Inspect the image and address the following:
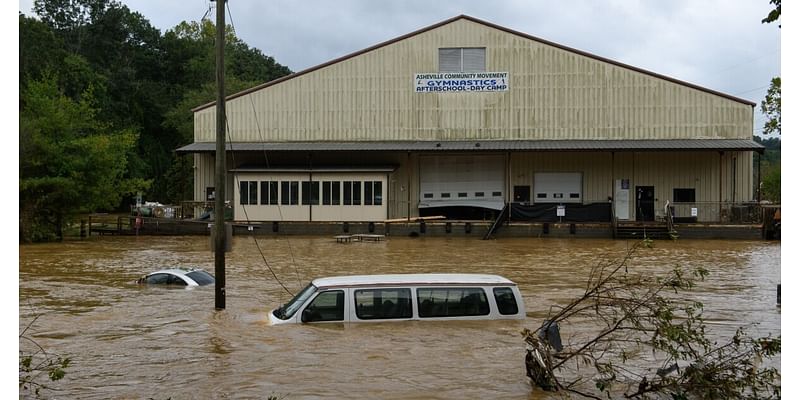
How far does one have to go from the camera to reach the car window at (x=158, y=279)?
23.5m

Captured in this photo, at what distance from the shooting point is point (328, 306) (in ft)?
49.2

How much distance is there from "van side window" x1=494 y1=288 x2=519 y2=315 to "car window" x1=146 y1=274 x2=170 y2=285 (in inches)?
464

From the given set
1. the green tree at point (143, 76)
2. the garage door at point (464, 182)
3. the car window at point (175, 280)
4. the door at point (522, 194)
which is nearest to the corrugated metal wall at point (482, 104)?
the garage door at point (464, 182)

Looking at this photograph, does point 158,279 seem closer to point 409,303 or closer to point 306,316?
point 306,316

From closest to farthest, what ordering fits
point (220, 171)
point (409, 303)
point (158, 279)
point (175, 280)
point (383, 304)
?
1. point (409, 303)
2. point (383, 304)
3. point (220, 171)
4. point (175, 280)
5. point (158, 279)

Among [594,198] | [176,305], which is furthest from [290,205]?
[176,305]

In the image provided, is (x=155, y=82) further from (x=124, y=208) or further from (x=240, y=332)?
(x=240, y=332)

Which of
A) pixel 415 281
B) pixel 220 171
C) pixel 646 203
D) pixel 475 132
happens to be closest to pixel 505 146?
pixel 475 132

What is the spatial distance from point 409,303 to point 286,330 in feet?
7.62

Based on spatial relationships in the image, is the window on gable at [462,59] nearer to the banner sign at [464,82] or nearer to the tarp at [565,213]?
the banner sign at [464,82]

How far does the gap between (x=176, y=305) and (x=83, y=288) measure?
19.9ft

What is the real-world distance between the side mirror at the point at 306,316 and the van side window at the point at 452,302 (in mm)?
1988

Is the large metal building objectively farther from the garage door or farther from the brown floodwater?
the brown floodwater

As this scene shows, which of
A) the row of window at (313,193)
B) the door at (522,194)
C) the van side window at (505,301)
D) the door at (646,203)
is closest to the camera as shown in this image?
the van side window at (505,301)
